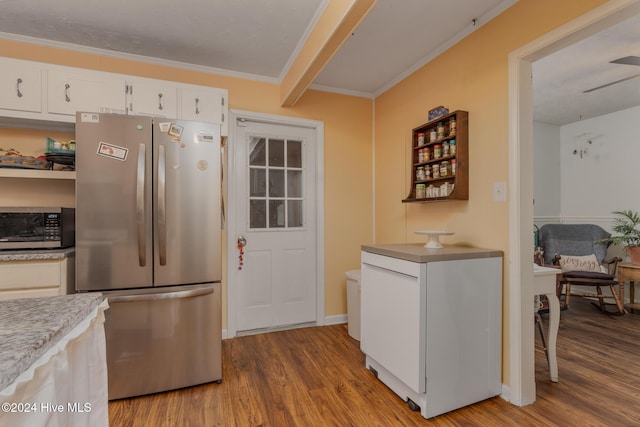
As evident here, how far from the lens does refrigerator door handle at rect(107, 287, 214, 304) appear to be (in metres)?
1.96

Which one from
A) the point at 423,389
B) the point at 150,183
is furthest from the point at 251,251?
the point at 423,389

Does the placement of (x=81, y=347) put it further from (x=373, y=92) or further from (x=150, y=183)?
(x=373, y=92)

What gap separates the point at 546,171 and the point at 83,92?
5.70 metres

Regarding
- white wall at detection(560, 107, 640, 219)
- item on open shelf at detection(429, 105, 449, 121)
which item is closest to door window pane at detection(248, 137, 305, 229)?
item on open shelf at detection(429, 105, 449, 121)

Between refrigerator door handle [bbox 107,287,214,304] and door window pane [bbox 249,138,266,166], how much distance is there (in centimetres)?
144

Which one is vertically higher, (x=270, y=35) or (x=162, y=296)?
(x=270, y=35)

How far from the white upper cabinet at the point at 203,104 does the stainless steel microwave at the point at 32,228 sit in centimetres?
112

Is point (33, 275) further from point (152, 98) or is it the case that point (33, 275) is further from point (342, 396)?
point (342, 396)

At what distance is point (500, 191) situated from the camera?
204 centimetres

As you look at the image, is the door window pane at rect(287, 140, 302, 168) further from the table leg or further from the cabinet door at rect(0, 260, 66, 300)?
the table leg

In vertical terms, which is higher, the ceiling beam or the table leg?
the ceiling beam

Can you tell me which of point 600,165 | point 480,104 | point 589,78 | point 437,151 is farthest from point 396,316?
point 600,165

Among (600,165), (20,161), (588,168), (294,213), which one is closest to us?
(20,161)

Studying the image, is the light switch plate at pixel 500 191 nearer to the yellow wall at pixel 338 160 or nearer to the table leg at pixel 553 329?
the table leg at pixel 553 329
